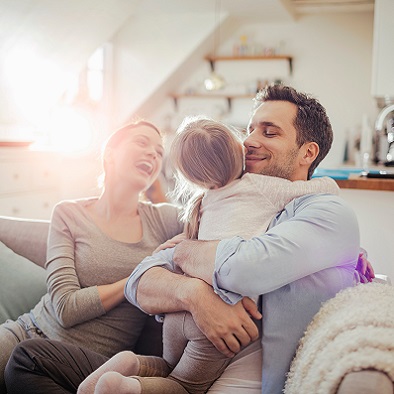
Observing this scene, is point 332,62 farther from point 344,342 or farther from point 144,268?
point 344,342

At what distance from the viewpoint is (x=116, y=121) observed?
6777 mm

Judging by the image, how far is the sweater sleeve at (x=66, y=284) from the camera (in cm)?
179

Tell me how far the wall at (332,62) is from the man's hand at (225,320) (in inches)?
188

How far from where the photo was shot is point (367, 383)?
1.09 metres

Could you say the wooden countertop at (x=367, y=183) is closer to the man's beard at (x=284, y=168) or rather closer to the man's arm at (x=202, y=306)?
the man's beard at (x=284, y=168)

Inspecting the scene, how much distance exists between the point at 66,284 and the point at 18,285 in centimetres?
37

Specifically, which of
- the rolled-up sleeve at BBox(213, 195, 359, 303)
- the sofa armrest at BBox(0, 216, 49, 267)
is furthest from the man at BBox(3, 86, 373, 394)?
the sofa armrest at BBox(0, 216, 49, 267)

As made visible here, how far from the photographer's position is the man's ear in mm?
1602

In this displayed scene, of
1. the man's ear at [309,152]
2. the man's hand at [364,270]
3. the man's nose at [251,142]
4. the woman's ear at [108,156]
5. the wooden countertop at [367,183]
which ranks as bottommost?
the man's hand at [364,270]

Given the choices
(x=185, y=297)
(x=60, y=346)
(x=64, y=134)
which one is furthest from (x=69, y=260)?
(x=64, y=134)

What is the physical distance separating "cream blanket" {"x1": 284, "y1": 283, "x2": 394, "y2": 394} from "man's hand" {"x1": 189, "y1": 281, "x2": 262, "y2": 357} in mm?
124

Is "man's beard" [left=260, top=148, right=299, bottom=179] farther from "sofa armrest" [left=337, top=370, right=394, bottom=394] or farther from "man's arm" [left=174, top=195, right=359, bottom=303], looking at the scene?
"sofa armrest" [left=337, top=370, right=394, bottom=394]

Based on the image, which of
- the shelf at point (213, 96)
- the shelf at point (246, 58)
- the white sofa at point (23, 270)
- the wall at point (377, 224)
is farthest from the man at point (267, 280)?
the shelf at point (213, 96)

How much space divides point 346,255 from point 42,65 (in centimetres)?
468
